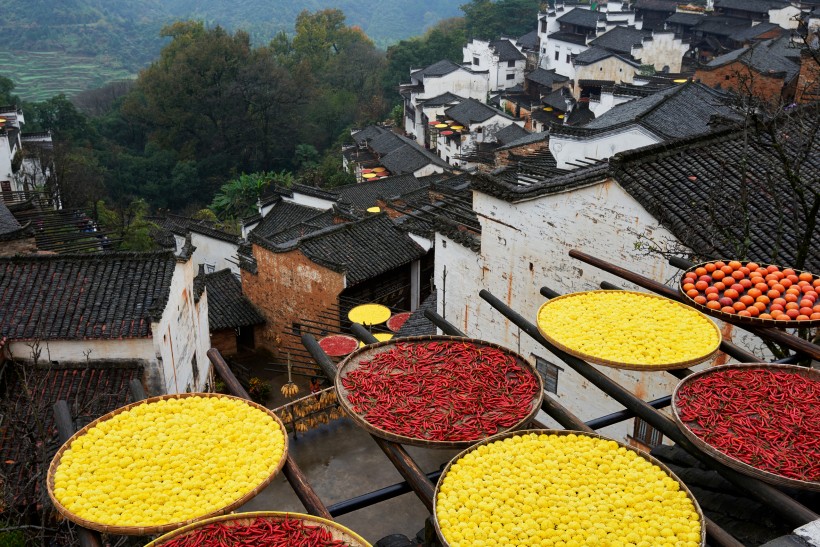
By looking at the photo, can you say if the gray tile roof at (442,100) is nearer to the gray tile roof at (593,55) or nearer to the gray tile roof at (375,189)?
the gray tile roof at (593,55)

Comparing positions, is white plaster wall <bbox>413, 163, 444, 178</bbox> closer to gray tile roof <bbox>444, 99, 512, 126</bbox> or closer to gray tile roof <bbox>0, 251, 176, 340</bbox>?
gray tile roof <bbox>444, 99, 512, 126</bbox>

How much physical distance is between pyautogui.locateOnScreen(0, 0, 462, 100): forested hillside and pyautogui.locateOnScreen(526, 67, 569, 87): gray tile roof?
1691 inches

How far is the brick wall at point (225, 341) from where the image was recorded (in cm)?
2333

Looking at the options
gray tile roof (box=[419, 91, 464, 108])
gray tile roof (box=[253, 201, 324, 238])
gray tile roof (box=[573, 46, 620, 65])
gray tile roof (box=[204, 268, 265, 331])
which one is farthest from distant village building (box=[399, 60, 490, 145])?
gray tile roof (box=[204, 268, 265, 331])

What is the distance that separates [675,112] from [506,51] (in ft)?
130

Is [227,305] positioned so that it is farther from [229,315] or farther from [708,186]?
[708,186]

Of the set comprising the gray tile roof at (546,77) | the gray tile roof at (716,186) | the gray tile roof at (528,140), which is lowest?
the gray tile roof at (546,77)

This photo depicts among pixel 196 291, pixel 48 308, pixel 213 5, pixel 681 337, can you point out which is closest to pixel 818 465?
pixel 681 337

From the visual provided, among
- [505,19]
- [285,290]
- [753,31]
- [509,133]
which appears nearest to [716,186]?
[285,290]

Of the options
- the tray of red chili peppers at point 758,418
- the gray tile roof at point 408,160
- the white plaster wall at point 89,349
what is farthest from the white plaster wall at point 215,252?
the tray of red chili peppers at point 758,418

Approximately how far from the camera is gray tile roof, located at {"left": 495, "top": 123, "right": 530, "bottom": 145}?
41.9 metres

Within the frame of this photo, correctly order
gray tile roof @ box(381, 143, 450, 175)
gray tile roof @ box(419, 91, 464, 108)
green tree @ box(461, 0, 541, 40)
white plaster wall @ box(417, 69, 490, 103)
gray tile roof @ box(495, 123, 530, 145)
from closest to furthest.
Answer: gray tile roof @ box(381, 143, 450, 175) < gray tile roof @ box(495, 123, 530, 145) < gray tile roof @ box(419, 91, 464, 108) < white plaster wall @ box(417, 69, 490, 103) < green tree @ box(461, 0, 541, 40)

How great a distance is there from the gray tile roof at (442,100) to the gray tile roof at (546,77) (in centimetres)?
591

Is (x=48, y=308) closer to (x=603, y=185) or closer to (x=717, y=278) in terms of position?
(x=603, y=185)
